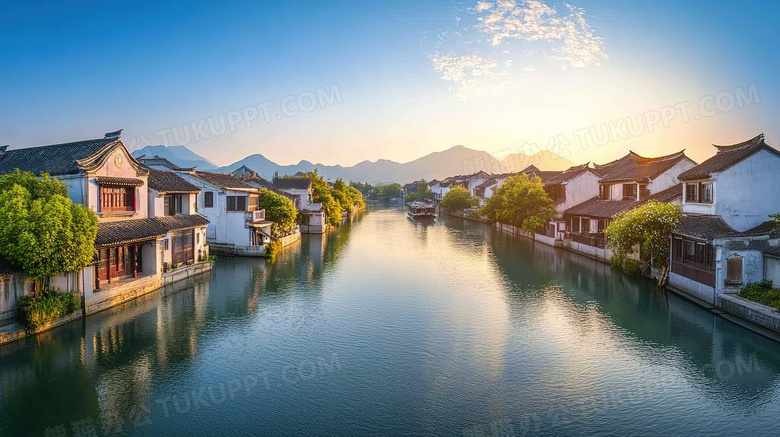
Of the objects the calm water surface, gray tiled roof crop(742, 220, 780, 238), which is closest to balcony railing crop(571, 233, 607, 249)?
the calm water surface

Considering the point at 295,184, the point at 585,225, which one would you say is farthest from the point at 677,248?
the point at 295,184

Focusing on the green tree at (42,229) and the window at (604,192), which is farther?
the window at (604,192)

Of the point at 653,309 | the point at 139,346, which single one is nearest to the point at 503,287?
the point at 653,309

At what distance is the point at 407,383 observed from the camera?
46.0ft

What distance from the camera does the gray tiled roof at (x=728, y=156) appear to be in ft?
72.1

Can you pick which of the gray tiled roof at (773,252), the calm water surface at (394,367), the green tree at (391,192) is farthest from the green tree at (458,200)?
the green tree at (391,192)

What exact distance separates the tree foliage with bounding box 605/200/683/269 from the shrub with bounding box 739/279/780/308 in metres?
5.50

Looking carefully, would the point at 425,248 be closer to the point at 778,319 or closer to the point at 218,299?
the point at 218,299

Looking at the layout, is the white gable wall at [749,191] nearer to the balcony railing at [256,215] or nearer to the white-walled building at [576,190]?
the white-walled building at [576,190]

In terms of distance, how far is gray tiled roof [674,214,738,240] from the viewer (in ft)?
68.5

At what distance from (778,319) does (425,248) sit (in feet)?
95.5

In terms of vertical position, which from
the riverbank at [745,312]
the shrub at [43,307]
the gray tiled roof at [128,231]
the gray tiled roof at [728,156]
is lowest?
the riverbank at [745,312]

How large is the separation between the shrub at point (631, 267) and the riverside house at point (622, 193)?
13.5 ft

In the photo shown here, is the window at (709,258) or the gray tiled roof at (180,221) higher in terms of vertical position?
the gray tiled roof at (180,221)
